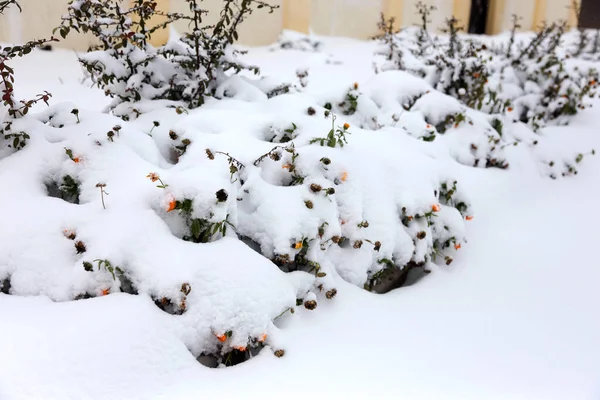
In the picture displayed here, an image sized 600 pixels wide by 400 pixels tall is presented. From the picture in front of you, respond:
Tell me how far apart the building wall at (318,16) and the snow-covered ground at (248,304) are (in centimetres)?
346

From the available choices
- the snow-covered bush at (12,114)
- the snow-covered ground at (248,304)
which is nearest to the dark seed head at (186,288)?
the snow-covered ground at (248,304)

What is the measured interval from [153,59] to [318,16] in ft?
24.0

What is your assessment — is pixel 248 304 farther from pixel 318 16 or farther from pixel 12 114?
pixel 318 16

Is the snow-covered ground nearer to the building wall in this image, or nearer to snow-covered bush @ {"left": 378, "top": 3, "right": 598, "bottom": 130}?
snow-covered bush @ {"left": 378, "top": 3, "right": 598, "bottom": 130}

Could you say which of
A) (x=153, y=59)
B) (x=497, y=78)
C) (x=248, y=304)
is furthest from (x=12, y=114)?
(x=497, y=78)

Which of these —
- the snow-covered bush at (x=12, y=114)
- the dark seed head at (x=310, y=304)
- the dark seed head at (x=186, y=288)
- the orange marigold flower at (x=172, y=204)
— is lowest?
the dark seed head at (x=310, y=304)

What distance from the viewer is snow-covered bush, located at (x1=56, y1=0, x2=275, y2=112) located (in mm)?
2732

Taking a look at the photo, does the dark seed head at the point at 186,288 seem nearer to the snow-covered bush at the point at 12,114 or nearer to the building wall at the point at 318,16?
the snow-covered bush at the point at 12,114

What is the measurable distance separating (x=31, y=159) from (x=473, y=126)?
9.55 feet

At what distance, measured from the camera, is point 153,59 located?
2.99 m

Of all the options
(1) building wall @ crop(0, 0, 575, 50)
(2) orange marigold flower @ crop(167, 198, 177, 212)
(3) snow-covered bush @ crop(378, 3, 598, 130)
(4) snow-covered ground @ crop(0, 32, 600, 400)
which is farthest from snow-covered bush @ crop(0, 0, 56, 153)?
(3) snow-covered bush @ crop(378, 3, 598, 130)

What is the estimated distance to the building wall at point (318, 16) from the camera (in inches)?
214

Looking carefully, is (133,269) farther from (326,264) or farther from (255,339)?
(326,264)

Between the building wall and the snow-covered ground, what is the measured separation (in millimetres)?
3463
